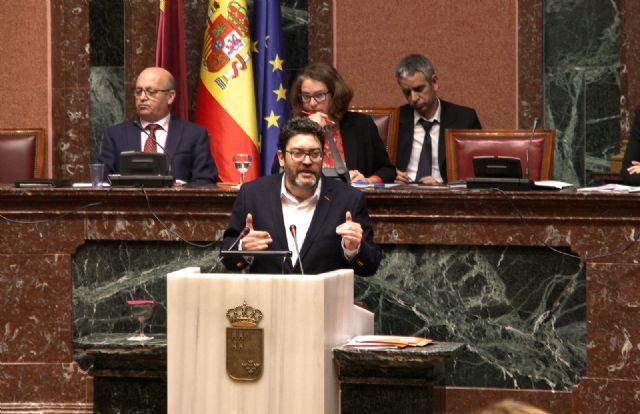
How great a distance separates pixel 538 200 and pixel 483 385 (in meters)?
0.81

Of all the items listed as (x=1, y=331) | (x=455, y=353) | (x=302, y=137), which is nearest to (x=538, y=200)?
(x=302, y=137)

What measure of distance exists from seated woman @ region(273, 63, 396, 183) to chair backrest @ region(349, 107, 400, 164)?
1.02ft

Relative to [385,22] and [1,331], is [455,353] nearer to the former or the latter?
[1,331]

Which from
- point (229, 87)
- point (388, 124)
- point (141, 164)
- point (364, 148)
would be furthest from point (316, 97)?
point (229, 87)

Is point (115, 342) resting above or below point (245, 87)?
below

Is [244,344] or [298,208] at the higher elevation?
[298,208]

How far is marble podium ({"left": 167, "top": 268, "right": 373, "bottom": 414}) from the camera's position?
3.56 meters

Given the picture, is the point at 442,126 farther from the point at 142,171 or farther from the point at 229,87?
the point at 142,171

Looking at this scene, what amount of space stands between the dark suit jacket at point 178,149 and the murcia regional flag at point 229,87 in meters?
1.18

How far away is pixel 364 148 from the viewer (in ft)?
20.2

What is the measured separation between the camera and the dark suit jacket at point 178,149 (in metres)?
6.32

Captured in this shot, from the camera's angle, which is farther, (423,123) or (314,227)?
(423,123)

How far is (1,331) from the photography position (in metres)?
5.29

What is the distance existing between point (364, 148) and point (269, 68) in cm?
178
